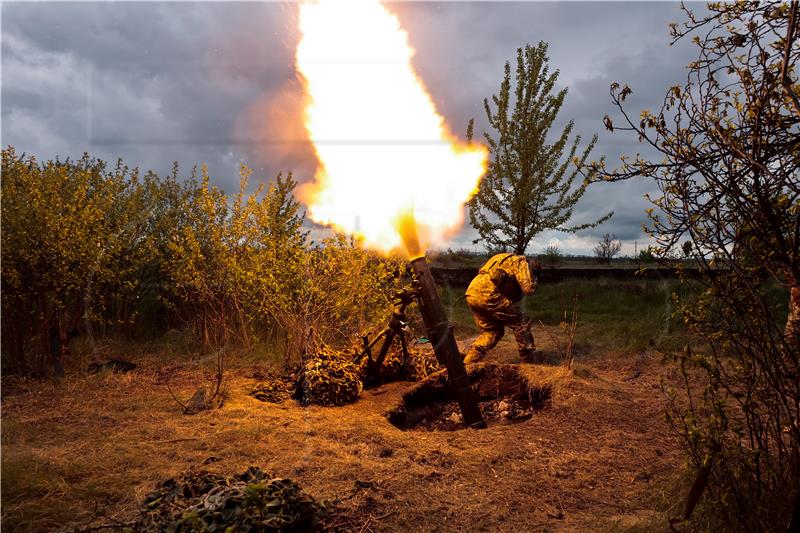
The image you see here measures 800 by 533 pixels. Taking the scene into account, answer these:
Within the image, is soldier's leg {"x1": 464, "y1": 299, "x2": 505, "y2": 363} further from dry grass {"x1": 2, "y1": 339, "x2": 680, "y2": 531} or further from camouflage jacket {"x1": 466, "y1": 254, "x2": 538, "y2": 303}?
dry grass {"x1": 2, "y1": 339, "x2": 680, "y2": 531}

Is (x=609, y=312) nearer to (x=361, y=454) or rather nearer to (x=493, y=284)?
(x=493, y=284)

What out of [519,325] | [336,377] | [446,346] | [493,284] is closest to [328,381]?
[336,377]

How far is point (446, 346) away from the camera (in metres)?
6.16

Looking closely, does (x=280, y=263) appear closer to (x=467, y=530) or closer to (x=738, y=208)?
(x=467, y=530)

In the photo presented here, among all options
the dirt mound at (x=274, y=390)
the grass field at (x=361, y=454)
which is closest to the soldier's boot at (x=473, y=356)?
the grass field at (x=361, y=454)

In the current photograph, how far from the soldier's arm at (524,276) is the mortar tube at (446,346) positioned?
2267mm

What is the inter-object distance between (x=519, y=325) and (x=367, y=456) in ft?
14.1

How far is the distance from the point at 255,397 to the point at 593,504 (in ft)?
14.3

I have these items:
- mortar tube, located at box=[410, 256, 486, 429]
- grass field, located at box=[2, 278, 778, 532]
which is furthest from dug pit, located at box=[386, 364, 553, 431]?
mortar tube, located at box=[410, 256, 486, 429]

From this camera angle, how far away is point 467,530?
367cm

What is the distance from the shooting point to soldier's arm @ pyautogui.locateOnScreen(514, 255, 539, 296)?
26.5ft

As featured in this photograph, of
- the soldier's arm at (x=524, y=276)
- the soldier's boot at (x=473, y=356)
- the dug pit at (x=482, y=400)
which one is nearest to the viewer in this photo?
the dug pit at (x=482, y=400)

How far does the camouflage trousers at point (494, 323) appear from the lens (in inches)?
332

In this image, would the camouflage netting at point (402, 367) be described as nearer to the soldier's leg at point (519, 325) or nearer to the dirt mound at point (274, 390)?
the dirt mound at point (274, 390)
